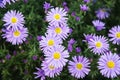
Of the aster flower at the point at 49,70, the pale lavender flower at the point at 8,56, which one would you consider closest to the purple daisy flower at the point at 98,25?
the aster flower at the point at 49,70

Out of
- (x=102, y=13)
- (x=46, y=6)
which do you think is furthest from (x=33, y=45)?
(x=102, y=13)

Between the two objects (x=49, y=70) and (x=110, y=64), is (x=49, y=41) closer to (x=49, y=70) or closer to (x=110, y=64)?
(x=49, y=70)

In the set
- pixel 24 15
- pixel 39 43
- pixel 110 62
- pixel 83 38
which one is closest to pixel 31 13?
pixel 24 15

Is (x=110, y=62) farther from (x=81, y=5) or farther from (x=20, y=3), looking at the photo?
(x=20, y=3)

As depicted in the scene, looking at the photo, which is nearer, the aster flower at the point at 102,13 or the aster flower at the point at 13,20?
the aster flower at the point at 13,20

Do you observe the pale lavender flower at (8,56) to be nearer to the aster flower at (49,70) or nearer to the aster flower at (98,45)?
the aster flower at (49,70)

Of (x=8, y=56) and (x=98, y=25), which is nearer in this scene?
(x=8, y=56)

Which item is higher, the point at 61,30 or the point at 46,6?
the point at 46,6

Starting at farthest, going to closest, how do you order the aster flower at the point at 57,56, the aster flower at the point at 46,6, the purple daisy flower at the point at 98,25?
the purple daisy flower at the point at 98,25
the aster flower at the point at 46,6
the aster flower at the point at 57,56
